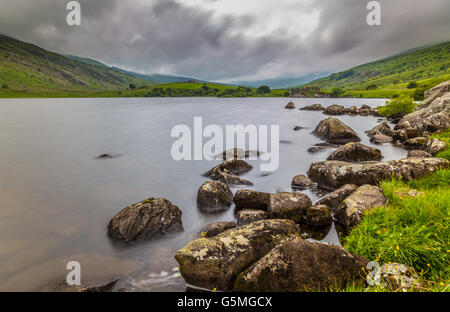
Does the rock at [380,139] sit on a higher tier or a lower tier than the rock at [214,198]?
higher

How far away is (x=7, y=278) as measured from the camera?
8.24 m

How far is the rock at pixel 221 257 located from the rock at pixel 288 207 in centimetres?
298

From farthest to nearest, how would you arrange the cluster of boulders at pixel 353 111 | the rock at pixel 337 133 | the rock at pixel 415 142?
the cluster of boulders at pixel 353 111 < the rock at pixel 337 133 < the rock at pixel 415 142

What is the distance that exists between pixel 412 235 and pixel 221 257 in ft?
18.6

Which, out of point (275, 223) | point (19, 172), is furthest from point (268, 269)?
point (19, 172)

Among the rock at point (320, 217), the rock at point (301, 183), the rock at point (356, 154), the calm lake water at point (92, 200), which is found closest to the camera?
the calm lake water at point (92, 200)

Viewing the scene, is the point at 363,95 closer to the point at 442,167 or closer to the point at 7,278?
the point at 442,167

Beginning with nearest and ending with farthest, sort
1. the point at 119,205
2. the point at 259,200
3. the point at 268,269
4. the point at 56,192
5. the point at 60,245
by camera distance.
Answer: the point at 268,269 < the point at 60,245 < the point at 259,200 < the point at 119,205 < the point at 56,192

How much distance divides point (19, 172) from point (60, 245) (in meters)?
14.9

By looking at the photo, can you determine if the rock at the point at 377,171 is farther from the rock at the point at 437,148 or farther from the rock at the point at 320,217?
the rock at the point at 437,148

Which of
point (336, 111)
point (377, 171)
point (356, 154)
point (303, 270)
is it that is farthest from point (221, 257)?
point (336, 111)

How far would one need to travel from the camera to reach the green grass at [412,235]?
6129 mm

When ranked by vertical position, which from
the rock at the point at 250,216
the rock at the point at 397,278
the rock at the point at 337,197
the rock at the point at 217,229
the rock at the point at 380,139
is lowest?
the rock at the point at 217,229

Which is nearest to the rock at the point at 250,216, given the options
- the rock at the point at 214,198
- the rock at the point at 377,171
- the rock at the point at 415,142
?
the rock at the point at 214,198
